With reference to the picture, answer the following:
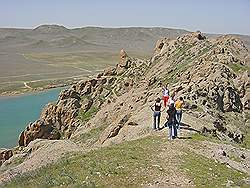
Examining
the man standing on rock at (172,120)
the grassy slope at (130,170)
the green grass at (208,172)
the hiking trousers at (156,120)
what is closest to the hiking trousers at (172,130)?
the man standing on rock at (172,120)

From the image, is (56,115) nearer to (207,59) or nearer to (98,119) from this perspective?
(98,119)

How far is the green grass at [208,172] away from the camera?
1788 cm

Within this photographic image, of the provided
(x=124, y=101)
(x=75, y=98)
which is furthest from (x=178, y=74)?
(x=75, y=98)

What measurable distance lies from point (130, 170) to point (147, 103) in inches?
887

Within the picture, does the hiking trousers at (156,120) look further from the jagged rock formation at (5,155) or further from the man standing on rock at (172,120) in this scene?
the jagged rock formation at (5,155)

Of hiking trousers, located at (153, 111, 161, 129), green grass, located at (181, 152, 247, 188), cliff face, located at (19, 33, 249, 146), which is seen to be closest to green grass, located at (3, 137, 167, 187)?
green grass, located at (181, 152, 247, 188)

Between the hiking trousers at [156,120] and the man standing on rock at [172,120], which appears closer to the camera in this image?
the man standing on rock at [172,120]

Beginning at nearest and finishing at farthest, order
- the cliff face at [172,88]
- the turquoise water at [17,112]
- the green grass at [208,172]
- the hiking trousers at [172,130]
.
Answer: the green grass at [208,172] < the hiking trousers at [172,130] < the cliff face at [172,88] < the turquoise water at [17,112]

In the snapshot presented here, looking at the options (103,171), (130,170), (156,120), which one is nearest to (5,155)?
(156,120)

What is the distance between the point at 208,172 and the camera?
62.4ft

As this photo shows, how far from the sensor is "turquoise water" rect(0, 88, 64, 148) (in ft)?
239

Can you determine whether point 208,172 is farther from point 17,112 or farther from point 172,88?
point 17,112

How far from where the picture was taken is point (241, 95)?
42.6m

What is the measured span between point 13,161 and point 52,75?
5424 inches
